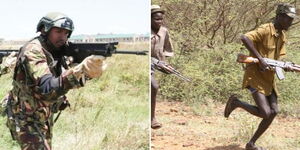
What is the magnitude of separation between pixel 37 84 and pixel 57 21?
448 millimetres

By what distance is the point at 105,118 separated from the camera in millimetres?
6258

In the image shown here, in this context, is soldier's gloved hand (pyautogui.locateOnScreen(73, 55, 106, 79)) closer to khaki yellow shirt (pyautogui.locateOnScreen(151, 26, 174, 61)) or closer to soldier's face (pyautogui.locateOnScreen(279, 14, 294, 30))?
khaki yellow shirt (pyautogui.locateOnScreen(151, 26, 174, 61))

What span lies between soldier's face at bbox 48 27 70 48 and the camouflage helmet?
38 millimetres

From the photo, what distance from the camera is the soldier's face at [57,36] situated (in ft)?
9.05

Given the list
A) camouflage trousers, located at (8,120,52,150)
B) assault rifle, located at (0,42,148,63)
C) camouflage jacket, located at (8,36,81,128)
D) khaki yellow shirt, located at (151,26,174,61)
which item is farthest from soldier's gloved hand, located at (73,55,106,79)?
khaki yellow shirt, located at (151,26,174,61)

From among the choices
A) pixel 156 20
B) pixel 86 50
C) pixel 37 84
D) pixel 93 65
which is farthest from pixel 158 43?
pixel 93 65

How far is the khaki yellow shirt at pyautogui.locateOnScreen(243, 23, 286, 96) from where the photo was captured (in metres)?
4.25

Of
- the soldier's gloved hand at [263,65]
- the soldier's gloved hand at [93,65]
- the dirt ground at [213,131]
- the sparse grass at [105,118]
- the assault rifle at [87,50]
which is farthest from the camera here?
the sparse grass at [105,118]

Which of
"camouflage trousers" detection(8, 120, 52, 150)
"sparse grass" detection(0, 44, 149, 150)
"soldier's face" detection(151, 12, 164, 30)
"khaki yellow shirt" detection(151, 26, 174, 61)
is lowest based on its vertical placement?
"sparse grass" detection(0, 44, 149, 150)

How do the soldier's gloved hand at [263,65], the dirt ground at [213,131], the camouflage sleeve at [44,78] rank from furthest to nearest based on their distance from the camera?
the dirt ground at [213,131]
the soldier's gloved hand at [263,65]
the camouflage sleeve at [44,78]

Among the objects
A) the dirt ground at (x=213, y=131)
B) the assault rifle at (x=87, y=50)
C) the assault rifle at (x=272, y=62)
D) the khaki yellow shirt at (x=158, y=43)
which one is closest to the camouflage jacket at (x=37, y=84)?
the assault rifle at (x=87, y=50)

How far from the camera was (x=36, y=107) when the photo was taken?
2.77 meters

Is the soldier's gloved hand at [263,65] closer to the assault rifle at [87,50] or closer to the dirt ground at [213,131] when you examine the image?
the dirt ground at [213,131]

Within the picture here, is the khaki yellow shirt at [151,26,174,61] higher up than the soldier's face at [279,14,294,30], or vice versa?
the soldier's face at [279,14,294,30]
